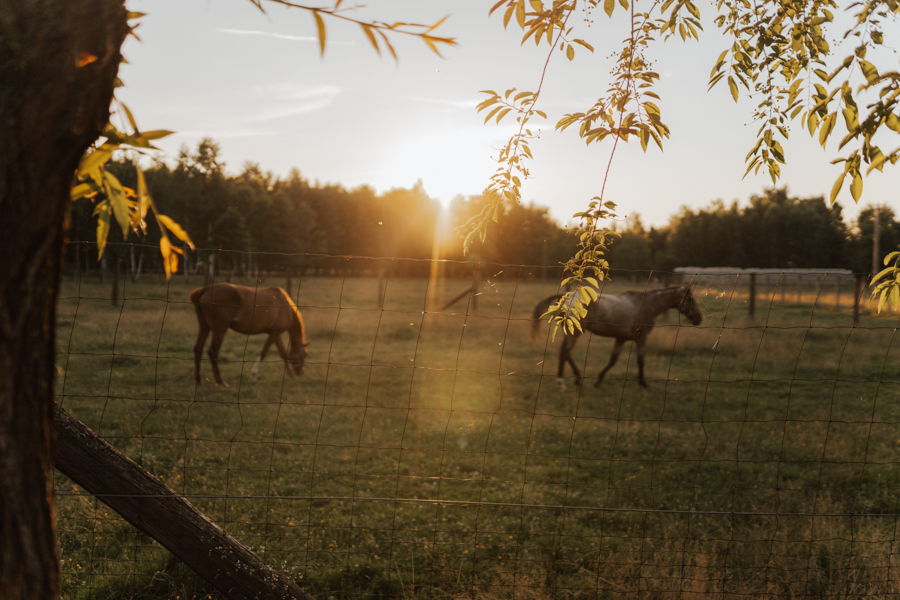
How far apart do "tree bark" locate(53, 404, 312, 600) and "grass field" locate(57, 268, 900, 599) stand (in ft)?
1.41

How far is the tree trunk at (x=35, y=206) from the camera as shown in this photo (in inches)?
34.3

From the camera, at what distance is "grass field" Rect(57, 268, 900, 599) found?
3.07 metres

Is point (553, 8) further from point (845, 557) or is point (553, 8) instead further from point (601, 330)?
point (601, 330)

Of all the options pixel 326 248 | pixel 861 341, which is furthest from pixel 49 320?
pixel 326 248

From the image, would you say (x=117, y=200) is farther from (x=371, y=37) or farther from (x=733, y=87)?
(x=733, y=87)

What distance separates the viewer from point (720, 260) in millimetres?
71938

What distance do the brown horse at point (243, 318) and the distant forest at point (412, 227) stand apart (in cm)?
2960

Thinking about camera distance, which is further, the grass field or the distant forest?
the distant forest

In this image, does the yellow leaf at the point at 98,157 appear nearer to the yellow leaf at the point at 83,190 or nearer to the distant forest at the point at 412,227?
the yellow leaf at the point at 83,190

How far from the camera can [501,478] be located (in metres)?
4.98

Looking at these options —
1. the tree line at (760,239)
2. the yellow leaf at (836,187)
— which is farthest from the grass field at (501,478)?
the tree line at (760,239)

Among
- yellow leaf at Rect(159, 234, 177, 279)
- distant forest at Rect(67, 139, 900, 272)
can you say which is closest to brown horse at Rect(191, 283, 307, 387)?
yellow leaf at Rect(159, 234, 177, 279)

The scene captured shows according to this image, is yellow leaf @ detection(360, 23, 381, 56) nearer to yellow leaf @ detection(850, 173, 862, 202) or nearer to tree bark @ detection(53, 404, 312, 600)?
yellow leaf @ detection(850, 173, 862, 202)

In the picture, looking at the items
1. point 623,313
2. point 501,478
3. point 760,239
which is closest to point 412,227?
point 760,239
